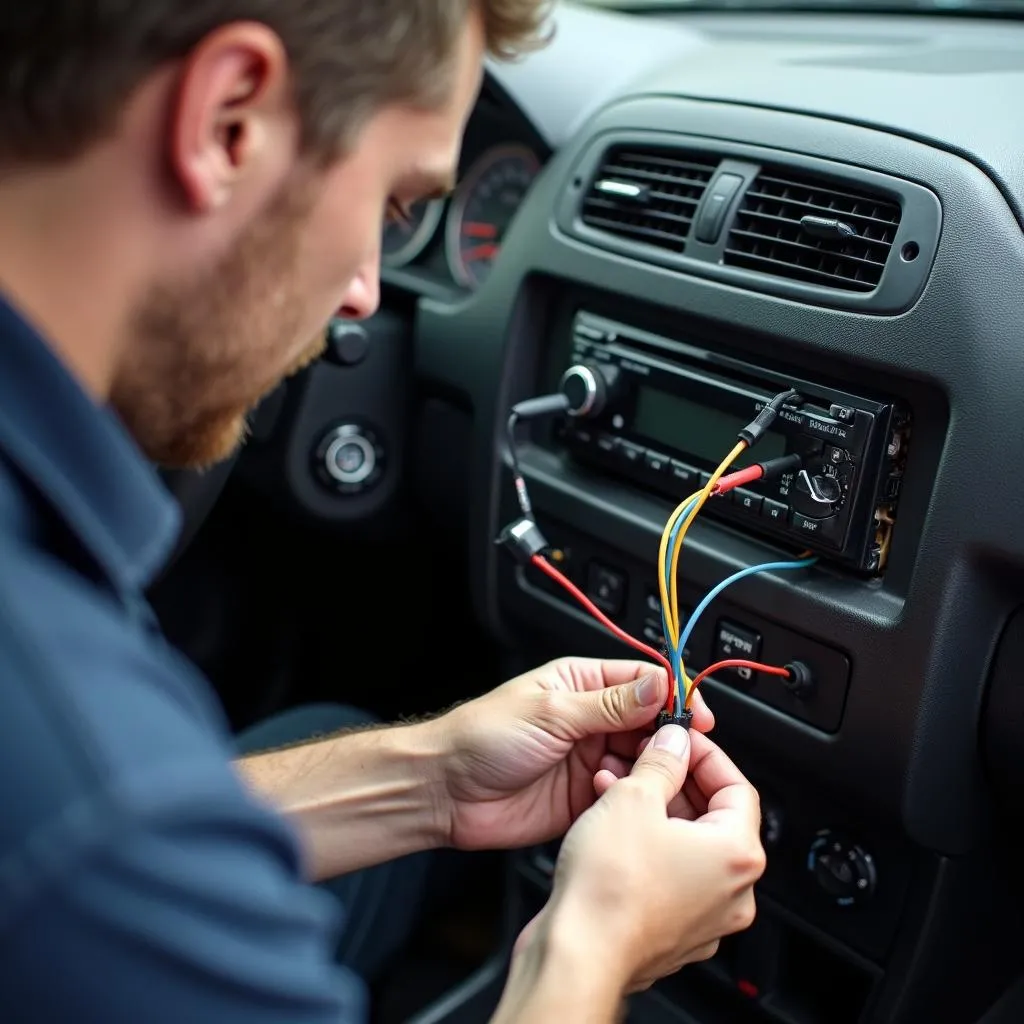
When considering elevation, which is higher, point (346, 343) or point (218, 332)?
point (218, 332)

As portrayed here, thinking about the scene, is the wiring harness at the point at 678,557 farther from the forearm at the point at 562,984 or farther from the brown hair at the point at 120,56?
the brown hair at the point at 120,56

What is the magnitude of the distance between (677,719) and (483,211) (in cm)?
94

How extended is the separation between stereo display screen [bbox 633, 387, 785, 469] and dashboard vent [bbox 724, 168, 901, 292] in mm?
147

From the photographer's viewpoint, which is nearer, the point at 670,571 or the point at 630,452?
the point at 670,571

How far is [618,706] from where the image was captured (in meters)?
1.03

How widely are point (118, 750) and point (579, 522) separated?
929 millimetres

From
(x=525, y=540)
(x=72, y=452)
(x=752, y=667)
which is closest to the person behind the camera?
(x=72, y=452)

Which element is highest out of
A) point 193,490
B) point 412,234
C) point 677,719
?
point 412,234

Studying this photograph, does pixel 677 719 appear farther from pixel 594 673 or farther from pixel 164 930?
pixel 164 930

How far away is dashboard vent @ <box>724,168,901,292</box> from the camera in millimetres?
1110

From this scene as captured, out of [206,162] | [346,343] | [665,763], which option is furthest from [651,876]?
[346,343]

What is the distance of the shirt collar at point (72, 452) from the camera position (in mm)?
594

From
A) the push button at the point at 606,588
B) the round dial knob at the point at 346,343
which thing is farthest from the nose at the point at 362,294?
the round dial knob at the point at 346,343

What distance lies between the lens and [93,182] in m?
0.64
